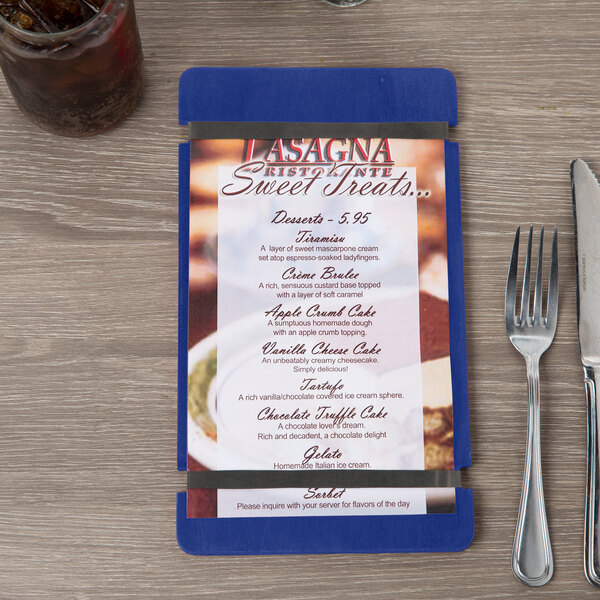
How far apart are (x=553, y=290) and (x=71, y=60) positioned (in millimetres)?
442

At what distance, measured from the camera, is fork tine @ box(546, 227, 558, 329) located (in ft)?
1.67

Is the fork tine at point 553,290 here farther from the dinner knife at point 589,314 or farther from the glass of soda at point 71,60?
the glass of soda at point 71,60

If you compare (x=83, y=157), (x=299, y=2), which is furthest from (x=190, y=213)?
(x=299, y=2)

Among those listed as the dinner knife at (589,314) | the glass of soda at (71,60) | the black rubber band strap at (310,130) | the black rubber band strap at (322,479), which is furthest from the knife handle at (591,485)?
the glass of soda at (71,60)

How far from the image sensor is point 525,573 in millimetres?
474

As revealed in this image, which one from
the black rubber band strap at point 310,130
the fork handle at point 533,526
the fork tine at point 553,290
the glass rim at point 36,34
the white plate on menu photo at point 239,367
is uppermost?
the glass rim at point 36,34

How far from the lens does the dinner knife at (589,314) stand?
0.48m

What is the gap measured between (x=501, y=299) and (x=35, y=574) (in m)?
0.46

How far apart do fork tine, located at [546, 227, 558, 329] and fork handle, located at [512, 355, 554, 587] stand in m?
0.07

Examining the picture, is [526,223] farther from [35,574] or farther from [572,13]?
[35,574]

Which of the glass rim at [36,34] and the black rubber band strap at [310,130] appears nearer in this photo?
the glass rim at [36,34]

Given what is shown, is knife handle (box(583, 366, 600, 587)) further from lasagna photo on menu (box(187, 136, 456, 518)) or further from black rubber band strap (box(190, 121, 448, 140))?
black rubber band strap (box(190, 121, 448, 140))

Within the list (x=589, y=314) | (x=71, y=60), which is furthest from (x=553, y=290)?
(x=71, y=60)

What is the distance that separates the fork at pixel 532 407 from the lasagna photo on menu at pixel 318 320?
6 cm
